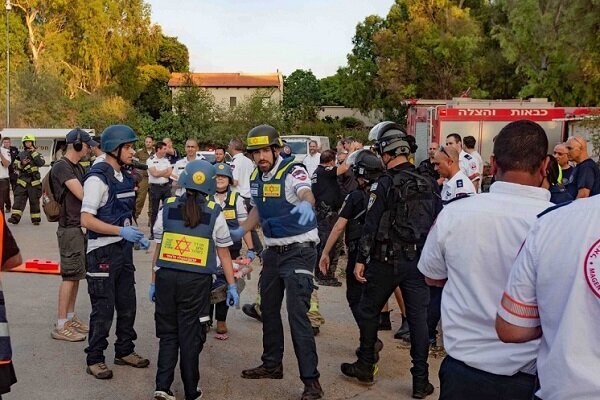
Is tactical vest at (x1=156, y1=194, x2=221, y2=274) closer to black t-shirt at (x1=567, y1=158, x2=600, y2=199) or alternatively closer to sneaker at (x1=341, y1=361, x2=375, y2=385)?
sneaker at (x1=341, y1=361, x2=375, y2=385)

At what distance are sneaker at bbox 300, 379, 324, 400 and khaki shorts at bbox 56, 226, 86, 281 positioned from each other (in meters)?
2.66

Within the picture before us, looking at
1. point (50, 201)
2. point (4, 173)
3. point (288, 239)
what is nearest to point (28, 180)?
point (4, 173)

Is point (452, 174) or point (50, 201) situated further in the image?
point (452, 174)

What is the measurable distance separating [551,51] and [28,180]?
21535 mm

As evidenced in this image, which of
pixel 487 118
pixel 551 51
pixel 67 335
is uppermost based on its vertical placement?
pixel 551 51

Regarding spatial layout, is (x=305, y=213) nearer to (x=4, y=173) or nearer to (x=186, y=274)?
(x=186, y=274)

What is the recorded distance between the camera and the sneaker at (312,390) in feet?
16.8

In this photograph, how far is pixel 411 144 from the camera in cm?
560

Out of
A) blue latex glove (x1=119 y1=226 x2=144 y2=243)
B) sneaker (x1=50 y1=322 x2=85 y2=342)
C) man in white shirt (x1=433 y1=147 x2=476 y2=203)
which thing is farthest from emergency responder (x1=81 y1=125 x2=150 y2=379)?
man in white shirt (x1=433 y1=147 x2=476 y2=203)

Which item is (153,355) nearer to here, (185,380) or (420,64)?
(185,380)

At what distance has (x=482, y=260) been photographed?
2.86 metres

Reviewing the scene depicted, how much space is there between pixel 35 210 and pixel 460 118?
11.6m

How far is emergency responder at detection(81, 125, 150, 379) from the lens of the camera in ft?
17.7

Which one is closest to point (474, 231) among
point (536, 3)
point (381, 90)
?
point (536, 3)
